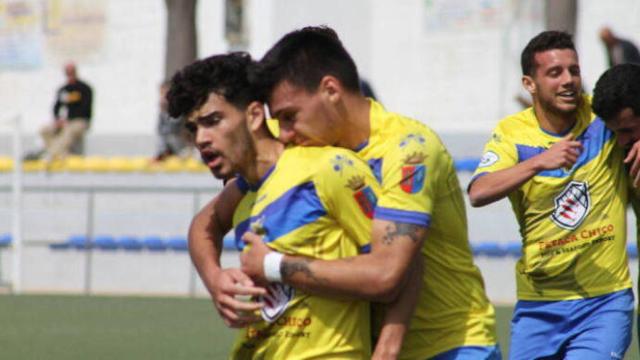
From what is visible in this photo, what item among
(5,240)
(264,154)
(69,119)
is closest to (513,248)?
(5,240)

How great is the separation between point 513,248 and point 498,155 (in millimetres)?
10894

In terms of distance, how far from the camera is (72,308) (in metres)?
A: 15.2

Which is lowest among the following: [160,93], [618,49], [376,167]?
[160,93]

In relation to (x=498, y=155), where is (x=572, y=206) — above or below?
below

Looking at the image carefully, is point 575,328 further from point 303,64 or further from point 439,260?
point 303,64

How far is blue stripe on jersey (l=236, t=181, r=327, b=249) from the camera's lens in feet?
14.2

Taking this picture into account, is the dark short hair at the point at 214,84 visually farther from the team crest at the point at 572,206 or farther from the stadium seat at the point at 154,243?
the stadium seat at the point at 154,243

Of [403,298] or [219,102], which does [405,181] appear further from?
[219,102]

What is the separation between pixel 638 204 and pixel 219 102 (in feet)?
8.54

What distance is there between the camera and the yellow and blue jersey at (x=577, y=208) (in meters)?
6.41

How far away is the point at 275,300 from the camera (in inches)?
174

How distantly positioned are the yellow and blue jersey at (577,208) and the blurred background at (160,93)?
8.29 meters

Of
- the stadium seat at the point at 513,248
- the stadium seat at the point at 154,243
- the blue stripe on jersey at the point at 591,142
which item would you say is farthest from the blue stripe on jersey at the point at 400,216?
the stadium seat at the point at 154,243

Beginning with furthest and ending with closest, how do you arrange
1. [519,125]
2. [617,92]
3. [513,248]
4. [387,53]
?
1. [387,53]
2. [513,248]
3. [519,125]
4. [617,92]
